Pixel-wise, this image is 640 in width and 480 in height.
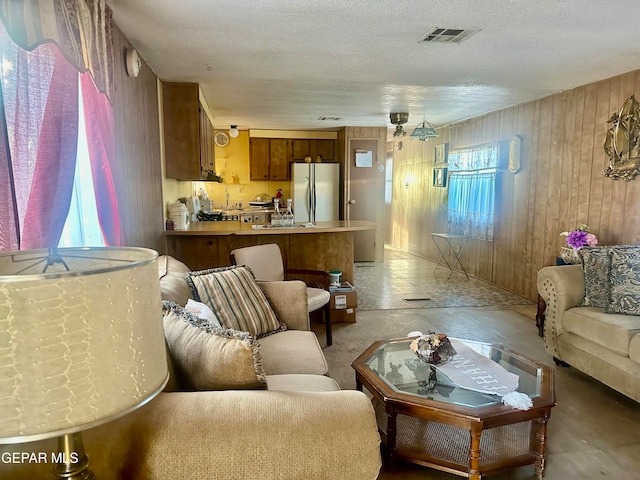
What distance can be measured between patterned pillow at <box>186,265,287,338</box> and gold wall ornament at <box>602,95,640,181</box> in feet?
10.4

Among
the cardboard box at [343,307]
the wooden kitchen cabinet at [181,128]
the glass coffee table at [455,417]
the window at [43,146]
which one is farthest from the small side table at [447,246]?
the window at [43,146]

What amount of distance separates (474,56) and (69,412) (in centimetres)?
331

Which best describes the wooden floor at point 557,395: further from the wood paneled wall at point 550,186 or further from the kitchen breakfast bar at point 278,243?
the wood paneled wall at point 550,186

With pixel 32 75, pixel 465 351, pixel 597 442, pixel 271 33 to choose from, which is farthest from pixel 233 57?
pixel 597 442

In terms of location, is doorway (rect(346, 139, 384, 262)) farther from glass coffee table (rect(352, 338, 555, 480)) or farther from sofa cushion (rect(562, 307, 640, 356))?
glass coffee table (rect(352, 338, 555, 480))

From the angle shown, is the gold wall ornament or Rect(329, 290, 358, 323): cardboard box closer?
the gold wall ornament

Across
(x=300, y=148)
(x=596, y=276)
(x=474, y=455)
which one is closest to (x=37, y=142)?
(x=474, y=455)

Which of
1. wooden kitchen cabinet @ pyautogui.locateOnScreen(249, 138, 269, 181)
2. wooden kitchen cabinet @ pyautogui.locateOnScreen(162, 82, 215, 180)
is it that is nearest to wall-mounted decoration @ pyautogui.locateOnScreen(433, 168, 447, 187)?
wooden kitchen cabinet @ pyautogui.locateOnScreen(249, 138, 269, 181)

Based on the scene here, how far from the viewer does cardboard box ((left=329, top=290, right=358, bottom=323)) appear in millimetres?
3967

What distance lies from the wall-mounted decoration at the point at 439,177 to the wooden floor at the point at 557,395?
2732 millimetres

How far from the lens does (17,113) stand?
3.92ft

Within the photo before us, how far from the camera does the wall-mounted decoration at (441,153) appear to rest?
266 inches

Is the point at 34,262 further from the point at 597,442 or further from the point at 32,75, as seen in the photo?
the point at 597,442

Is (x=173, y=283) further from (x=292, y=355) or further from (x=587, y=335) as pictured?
(x=587, y=335)
